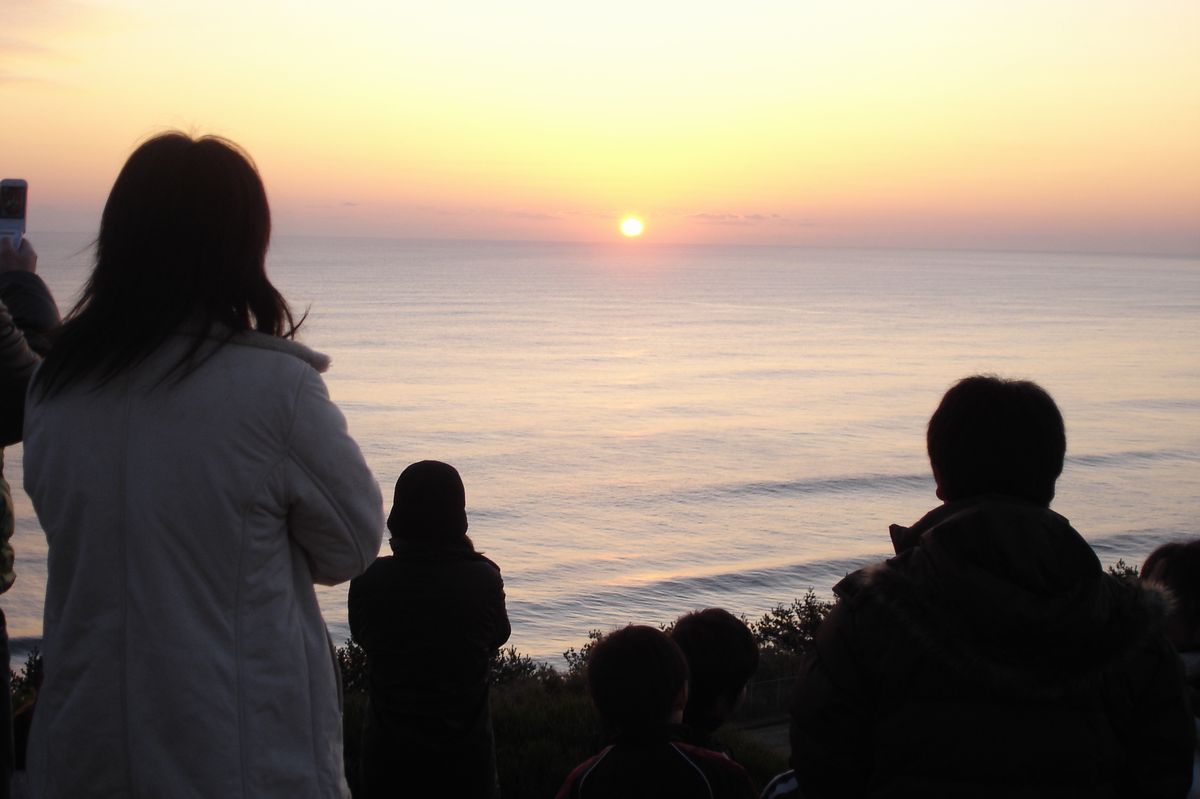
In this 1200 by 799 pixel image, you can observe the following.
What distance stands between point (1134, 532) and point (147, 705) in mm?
29424

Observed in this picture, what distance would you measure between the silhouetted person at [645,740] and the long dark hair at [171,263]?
1235mm

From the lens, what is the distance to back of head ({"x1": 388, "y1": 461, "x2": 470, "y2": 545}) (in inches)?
149

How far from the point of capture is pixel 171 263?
2250 mm

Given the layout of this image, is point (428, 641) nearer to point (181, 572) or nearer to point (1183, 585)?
point (181, 572)

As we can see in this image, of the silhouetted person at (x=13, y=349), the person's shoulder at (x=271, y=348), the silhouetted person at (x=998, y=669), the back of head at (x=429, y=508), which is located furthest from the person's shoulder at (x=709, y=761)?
the silhouetted person at (x=13, y=349)

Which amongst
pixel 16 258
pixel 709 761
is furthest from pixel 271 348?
pixel 709 761

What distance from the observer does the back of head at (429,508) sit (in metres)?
3.79

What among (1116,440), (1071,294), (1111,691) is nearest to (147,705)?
(1111,691)

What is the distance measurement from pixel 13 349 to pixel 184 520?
0.73 m

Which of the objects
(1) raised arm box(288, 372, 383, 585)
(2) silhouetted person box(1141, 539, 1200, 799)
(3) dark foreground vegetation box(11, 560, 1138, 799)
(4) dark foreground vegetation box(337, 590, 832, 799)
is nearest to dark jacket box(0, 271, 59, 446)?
(1) raised arm box(288, 372, 383, 585)

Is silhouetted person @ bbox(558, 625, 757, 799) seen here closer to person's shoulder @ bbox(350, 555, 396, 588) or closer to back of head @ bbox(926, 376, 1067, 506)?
back of head @ bbox(926, 376, 1067, 506)

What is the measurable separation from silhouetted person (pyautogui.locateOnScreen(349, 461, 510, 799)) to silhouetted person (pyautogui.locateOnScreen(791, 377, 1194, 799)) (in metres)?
1.61

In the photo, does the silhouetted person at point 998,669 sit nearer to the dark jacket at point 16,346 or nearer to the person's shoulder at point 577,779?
the person's shoulder at point 577,779

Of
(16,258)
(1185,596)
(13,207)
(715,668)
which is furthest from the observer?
(715,668)
